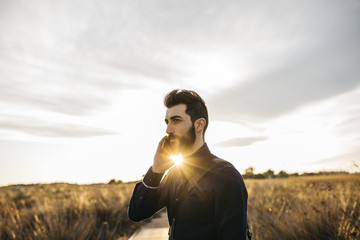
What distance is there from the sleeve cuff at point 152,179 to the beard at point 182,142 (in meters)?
0.23

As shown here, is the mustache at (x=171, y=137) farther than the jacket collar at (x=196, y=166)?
Yes

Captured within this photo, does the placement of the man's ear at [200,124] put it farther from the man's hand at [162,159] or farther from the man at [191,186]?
the man's hand at [162,159]

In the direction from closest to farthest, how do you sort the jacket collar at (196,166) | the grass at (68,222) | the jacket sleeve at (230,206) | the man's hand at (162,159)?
the jacket sleeve at (230,206) → the jacket collar at (196,166) → the man's hand at (162,159) → the grass at (68,222)

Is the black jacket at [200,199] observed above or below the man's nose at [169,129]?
below

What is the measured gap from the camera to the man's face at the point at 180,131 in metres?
2.00

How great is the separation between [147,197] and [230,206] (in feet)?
2.71

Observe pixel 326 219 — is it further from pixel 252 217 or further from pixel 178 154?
pixel 178 154

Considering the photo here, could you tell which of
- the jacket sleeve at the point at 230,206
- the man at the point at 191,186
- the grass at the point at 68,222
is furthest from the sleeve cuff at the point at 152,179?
the grass at the point at 68,222

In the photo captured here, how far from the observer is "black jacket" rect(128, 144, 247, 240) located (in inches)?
59.5

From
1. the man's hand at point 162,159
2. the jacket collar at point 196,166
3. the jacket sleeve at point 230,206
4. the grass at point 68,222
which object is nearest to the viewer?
the jacket sleeve at point 230,206

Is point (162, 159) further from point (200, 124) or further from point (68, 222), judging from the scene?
point (68, 222)

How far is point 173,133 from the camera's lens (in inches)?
78.8

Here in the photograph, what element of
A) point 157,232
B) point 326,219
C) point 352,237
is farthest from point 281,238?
point 157,232

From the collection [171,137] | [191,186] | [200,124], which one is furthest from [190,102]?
[191,186]
